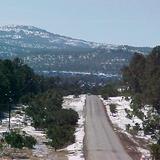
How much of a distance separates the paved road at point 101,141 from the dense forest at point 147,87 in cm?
600

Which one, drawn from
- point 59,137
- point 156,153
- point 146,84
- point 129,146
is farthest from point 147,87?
point 156,153

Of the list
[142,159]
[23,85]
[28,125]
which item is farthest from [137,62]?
[142,159]

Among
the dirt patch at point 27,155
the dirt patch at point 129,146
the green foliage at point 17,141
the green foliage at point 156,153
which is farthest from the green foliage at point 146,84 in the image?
the green foliage at point 156,153

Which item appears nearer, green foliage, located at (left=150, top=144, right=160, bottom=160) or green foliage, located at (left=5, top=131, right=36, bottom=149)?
green foliage, located at (left=150, top=144, right=160, bottom=160)

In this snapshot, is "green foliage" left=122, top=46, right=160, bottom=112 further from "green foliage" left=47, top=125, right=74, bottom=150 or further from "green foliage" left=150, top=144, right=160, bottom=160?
"green foliage" left=150, top=144, right=160, bottom=160

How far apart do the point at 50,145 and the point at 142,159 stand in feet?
45.5

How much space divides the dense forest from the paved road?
19.7 feet

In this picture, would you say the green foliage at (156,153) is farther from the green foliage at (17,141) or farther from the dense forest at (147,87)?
the dense forest at (147,87)

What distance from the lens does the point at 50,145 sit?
2562 inches

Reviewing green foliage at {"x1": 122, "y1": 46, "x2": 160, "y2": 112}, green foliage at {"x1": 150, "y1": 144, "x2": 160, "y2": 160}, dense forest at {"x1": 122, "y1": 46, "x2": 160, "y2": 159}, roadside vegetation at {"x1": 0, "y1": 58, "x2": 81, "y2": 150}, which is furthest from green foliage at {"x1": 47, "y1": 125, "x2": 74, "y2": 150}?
green foliage at {"x1": 122, "y1": 46, "x2": 160, "y2": 112}

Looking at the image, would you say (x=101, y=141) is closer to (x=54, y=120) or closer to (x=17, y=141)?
(x=17, y=141)

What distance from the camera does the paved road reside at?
5725 centimetres

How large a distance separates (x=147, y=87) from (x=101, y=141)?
49.3 metres

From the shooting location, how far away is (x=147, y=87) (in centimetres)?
11638
